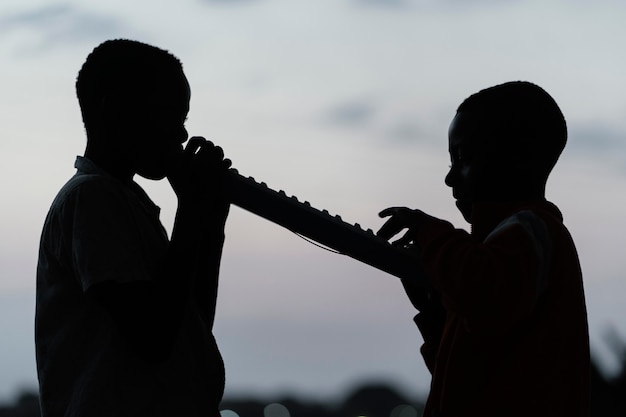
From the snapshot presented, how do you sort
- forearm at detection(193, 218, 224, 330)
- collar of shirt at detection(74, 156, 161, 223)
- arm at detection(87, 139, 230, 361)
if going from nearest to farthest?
arm at detection(87, 139, 230, 361) < collar of shirt at detection(74, 156, 161, 223) < forearm at detection(193, 218, 224, 330)

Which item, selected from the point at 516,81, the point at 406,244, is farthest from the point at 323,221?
the point at 516,81

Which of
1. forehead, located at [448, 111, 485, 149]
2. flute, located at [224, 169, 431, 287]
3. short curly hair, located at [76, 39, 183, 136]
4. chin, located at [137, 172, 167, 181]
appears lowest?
flute, located at [224, 169, 431, 287]

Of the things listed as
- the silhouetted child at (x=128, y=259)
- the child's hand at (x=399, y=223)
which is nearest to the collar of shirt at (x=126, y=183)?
the silhouetted child at (x=128, y=259)

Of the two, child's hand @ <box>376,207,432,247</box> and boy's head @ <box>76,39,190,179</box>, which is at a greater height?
boy's head @ <box>76,39,190,179</box>

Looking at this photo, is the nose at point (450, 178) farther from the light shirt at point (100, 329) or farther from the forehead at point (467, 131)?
the light shirt at point (100, 329)

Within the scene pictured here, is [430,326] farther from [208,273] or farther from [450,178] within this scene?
[208,273]

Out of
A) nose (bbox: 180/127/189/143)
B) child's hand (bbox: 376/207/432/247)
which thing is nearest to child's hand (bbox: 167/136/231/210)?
nose (bbox: 180/127/189/143)

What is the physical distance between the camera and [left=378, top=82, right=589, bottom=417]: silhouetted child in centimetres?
317

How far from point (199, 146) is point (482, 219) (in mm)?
954

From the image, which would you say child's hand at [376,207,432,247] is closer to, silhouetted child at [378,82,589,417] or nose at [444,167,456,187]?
silhouetted child at [378,82,589,417]

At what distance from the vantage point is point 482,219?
348 cm

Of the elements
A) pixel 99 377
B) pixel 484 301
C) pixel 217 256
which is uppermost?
pixel 217 256

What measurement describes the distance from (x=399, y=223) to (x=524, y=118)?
530mm

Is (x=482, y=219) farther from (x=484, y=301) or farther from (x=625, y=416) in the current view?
(x=625, y=416)
